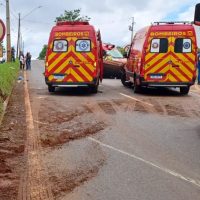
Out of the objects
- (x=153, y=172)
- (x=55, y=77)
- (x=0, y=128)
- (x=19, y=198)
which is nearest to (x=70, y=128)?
(x=0, y=128)

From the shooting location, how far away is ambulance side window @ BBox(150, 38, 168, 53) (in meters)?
18.3

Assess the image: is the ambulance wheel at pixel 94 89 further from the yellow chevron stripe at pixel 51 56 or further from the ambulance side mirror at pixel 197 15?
the ambulance side mirror at pixel 197 15

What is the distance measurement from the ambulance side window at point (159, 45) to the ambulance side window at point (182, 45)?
370 mm

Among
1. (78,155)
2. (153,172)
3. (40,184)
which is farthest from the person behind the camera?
(78,155)

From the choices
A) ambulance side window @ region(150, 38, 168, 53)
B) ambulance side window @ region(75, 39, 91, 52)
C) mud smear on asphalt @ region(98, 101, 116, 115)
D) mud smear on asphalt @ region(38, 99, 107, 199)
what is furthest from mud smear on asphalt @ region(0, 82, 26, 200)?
ambulance side window @ region(150, 38, 168, 53)

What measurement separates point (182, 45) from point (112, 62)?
30.9 feet

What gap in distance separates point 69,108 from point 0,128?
144 inches

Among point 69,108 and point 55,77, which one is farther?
point 55,77

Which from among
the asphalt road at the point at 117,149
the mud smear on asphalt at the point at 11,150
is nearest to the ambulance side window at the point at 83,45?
the asphalt road at the point at 117,149

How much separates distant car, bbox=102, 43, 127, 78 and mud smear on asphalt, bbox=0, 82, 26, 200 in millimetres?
13657

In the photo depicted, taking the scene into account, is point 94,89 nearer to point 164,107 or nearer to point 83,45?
point 83,45

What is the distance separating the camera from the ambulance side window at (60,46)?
18.4 m

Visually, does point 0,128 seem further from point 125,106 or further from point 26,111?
point 125,106

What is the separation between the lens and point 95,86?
736 inches
